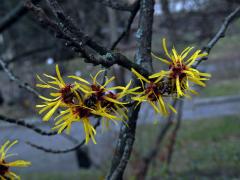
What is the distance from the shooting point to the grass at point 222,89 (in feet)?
47.1

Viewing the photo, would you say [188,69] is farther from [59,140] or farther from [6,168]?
[59,140]

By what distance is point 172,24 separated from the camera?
21.8 ft

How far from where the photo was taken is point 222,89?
585 inches

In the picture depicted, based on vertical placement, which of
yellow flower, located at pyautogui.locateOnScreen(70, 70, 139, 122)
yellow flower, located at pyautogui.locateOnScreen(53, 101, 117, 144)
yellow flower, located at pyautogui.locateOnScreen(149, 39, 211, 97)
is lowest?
yellow flower, located at pyautogui.locateOnScreen(53, 101, 117, 144)

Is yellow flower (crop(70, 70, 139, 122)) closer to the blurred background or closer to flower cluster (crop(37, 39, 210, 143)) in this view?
flower cluster (crop(37, 39, 210, 143))

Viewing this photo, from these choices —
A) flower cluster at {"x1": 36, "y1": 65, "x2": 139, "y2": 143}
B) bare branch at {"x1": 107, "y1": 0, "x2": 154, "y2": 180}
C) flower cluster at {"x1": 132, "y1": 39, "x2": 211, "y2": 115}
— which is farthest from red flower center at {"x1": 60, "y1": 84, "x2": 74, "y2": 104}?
bare branch at {"x1": 107, "y1": 0, "x2": 154, "y2": 180}

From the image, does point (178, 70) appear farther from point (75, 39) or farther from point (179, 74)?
point (75, 39)

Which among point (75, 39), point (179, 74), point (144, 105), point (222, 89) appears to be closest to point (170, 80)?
point (179, 74)

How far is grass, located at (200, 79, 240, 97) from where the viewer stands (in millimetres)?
14344

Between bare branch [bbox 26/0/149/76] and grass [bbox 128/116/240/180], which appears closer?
bare branch [bbox 26/0/149/76]

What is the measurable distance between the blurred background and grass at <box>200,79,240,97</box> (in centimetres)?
3

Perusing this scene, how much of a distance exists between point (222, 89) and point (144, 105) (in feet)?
22.4

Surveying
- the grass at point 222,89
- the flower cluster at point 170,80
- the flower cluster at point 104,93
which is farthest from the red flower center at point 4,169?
the grass at point 222,89

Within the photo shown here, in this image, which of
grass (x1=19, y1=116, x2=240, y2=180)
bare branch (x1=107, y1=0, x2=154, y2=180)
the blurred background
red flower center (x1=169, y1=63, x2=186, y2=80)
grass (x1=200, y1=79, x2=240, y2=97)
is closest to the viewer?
red flower center (x1=169, y1=63, x2=186, y2=80)
